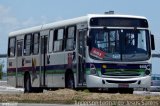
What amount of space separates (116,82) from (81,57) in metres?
1.88

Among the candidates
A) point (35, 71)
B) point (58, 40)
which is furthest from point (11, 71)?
point (58, 40)

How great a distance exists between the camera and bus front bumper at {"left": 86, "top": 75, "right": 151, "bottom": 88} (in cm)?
2705

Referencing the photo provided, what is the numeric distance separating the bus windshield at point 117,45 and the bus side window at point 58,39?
11.3 ft

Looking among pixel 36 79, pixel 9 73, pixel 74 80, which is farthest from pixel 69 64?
pixel 9 73

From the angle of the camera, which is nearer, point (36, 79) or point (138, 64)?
point (138, 64)

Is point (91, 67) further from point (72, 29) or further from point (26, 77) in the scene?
point (26, 77)

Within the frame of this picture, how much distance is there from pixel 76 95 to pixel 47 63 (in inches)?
352

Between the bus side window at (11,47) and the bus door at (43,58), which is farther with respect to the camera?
the bus side window at (11,47)

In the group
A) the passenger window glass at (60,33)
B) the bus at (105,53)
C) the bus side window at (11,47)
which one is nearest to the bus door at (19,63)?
the bus side window at (11,47)

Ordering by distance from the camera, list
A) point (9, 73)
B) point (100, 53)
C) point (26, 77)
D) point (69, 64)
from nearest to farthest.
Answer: point (100, 53), point (69, 64), point (26, 77), point (9, 73)

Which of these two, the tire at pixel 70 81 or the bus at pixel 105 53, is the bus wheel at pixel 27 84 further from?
the tire at pixel 70 81

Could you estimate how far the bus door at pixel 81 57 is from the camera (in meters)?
27.5

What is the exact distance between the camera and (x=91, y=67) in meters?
27.0

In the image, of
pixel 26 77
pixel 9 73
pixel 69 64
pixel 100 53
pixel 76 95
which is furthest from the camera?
pixel 9 73
